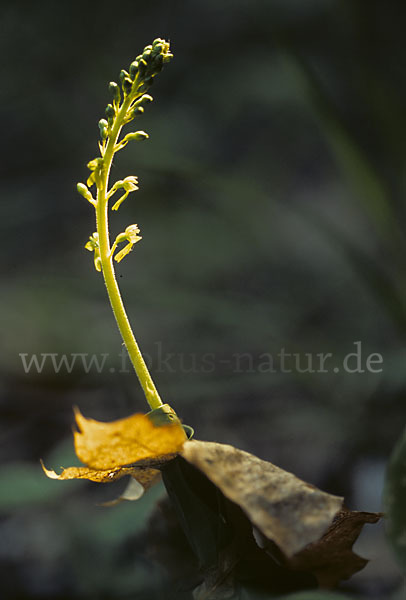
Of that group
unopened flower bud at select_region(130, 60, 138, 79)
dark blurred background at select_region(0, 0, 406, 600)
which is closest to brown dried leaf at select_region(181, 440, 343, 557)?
unopened flower bud at select_region(130, 60, 138, 79)

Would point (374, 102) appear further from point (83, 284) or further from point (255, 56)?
point (83, 284)

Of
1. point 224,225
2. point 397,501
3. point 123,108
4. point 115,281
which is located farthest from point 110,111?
point 224,225

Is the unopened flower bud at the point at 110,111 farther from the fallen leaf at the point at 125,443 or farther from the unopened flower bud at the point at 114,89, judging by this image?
the fallen leaf at the point at 125,443

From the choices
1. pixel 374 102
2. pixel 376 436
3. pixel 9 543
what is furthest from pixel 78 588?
pixel 374 102

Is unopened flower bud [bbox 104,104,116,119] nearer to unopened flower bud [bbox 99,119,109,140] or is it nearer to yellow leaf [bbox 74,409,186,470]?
unopened flower bud [bbox 99,119,109,140]

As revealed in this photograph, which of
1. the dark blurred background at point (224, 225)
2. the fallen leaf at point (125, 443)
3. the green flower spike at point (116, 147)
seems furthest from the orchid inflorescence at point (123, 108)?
the dark blurred background at point (224, 225)

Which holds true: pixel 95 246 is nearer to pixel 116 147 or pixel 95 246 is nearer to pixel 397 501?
pixel 116 147

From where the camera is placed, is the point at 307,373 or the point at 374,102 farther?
the point at 374,102
